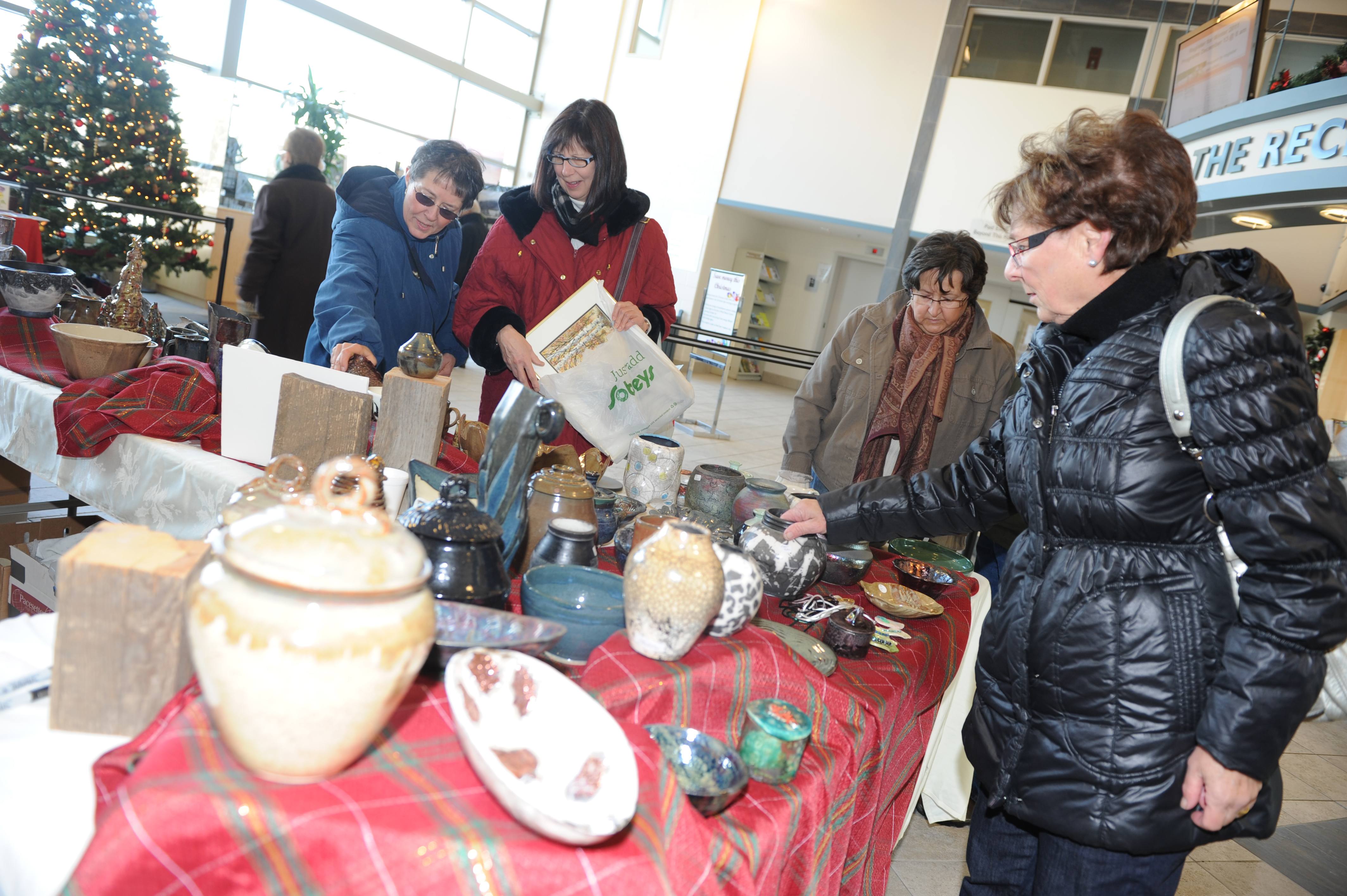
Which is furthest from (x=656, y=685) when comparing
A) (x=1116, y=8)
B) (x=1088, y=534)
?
(x=1116, y=8)

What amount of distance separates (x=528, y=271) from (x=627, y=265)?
285mm

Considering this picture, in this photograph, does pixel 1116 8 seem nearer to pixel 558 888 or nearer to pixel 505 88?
pixel 505 88

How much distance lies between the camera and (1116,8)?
9.74 meters

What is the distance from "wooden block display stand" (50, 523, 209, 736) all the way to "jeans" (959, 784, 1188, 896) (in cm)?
118

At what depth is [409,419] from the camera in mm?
1551

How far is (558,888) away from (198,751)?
1.07 ft

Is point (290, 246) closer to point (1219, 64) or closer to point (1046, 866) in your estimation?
point (1046, 866)

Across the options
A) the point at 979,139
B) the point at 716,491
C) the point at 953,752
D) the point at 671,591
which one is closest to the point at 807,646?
the point at 671,591

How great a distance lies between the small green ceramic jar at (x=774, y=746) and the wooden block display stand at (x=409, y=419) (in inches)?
32.5

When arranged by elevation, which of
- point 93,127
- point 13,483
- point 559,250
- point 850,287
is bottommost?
point 13,483

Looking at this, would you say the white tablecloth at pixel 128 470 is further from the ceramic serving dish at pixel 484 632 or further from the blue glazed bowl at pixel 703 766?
the blue glazed bowl at pixel 703 766

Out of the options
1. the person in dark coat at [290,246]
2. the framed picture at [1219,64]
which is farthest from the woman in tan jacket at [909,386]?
the framed picture at [1219,64]

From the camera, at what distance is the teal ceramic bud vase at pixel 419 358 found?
154 centimetres

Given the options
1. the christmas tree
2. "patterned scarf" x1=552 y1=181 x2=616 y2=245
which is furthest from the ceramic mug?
the christmas tree
